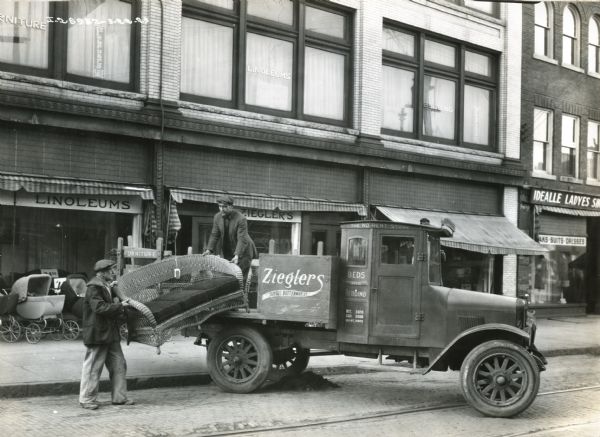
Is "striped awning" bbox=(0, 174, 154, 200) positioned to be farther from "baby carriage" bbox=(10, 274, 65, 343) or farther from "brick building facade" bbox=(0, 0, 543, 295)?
"baby carriage" bbox=(10, 274, 65, 343)

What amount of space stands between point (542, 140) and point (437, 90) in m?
4.52

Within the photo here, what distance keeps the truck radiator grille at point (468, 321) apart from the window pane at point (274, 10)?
969cm

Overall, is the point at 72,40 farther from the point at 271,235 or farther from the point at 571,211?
the point at 571,211

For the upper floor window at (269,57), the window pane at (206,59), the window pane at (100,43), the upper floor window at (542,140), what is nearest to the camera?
the window pane at (100,43)

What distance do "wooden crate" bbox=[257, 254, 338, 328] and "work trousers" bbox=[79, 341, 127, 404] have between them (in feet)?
6.27

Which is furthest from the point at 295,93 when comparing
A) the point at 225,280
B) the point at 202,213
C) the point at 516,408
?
the point at 516,408

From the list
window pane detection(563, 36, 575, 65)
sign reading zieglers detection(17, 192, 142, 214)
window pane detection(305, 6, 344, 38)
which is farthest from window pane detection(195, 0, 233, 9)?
window pane detection(563, 36, 575, 65)

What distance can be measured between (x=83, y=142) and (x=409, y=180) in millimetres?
8876

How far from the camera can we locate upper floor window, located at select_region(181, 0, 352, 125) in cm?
1493

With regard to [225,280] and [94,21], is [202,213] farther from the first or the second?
[225,280]

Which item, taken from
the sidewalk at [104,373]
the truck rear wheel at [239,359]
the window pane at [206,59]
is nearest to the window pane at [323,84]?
the window pane at [206,59]

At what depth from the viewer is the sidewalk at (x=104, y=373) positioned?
8867 millimetres

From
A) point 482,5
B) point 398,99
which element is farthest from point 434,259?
point 482,5

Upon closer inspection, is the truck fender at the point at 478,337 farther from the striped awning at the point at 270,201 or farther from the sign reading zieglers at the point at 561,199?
the sign reading zieglers at the point at 561,199
